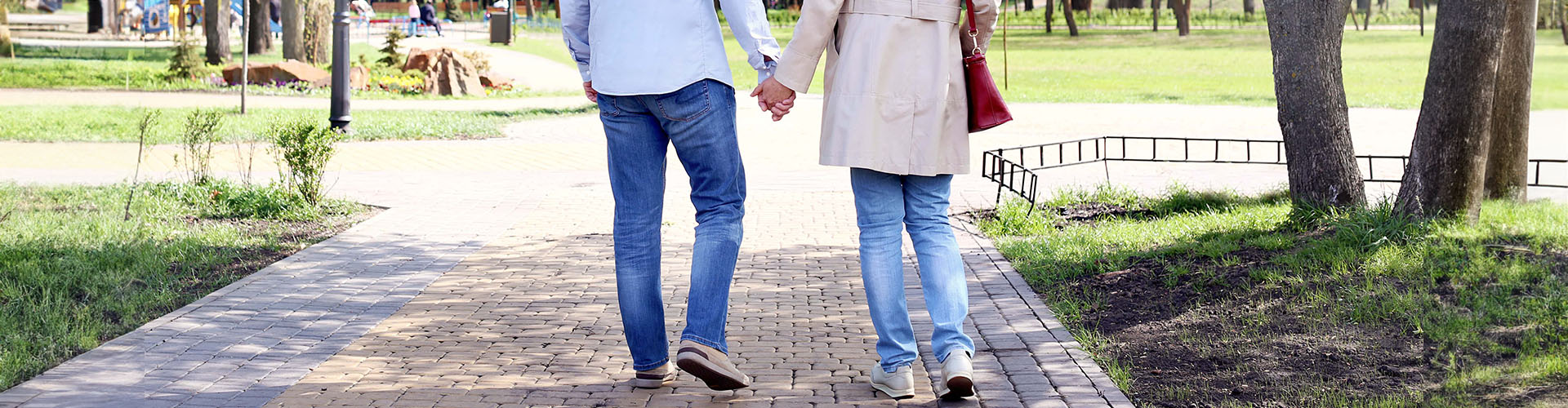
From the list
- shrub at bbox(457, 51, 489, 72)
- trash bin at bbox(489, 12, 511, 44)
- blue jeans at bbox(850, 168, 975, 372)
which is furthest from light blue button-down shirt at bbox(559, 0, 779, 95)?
trash bin at bbox(489, 12, 511, 44)

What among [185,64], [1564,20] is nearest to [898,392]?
[185,64]

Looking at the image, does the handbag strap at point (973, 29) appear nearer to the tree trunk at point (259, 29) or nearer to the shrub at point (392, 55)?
the shrub at point (392, 55)

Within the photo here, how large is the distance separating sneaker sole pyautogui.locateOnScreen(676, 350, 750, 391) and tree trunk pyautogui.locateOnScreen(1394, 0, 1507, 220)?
3752 mm

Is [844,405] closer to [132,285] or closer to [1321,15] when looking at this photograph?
[132,285]

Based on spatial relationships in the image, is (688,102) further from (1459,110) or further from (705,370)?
(1459,110)

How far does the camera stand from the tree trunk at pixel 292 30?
28.1 m

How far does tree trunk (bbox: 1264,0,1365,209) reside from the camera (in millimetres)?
6621

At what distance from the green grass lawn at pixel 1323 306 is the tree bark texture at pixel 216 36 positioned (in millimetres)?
25176

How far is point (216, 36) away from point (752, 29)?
27.9 m

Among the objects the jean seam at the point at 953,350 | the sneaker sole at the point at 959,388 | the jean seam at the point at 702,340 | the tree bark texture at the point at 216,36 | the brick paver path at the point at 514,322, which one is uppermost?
the tree bark texture at the point at 216,36

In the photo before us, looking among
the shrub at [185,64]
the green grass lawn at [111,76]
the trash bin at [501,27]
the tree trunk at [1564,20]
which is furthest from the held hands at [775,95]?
the tree trunk at [1564,20]

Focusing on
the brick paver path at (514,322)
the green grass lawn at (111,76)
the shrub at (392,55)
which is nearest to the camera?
the brick paver path at (514,322)

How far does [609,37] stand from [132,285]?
3.13 meters

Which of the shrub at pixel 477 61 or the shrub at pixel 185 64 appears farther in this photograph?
the shrub at pixel 477 61
